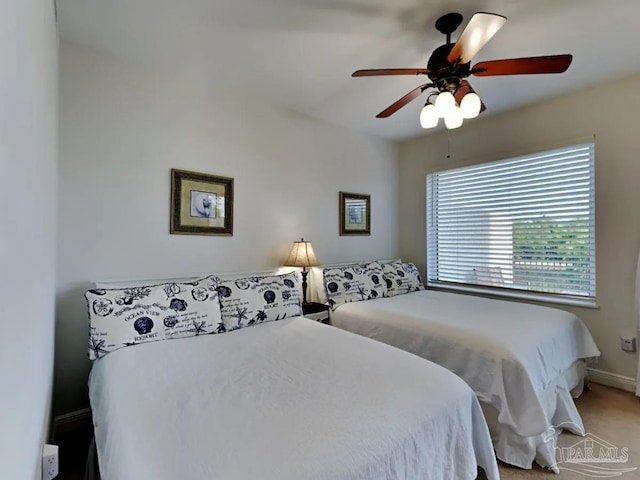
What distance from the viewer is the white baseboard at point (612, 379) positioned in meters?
2.56

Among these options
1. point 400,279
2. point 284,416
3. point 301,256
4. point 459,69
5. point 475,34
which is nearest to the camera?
point 284,416

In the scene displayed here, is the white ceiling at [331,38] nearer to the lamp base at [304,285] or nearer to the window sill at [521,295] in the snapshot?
the lamp base at [304,285]

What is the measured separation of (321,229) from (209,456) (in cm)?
267

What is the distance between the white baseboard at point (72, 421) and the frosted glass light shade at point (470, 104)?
3057 mm

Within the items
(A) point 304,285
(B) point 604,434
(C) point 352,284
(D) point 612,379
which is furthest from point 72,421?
(D) point 612,379

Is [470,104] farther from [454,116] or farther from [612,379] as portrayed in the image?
[612,379]

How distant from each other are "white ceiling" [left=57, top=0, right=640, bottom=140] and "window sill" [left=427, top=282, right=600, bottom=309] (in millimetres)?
1852

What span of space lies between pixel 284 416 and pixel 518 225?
120 inches

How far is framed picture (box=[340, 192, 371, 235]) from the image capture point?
12.0 feet

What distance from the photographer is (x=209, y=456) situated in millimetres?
914

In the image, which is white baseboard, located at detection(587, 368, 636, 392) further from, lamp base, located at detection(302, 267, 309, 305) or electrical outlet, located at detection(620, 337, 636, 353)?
lamp base, located at detection(302, 267, 309, 305)

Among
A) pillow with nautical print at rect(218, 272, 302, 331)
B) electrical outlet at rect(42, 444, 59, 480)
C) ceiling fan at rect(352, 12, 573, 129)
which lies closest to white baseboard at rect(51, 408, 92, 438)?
electrical outlet at rect(42, 444, 59, 480)

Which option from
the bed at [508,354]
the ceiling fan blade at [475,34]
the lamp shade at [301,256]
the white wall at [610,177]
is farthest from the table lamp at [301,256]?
the white wall at [610,177]

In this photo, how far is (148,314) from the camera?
76.8 inches
